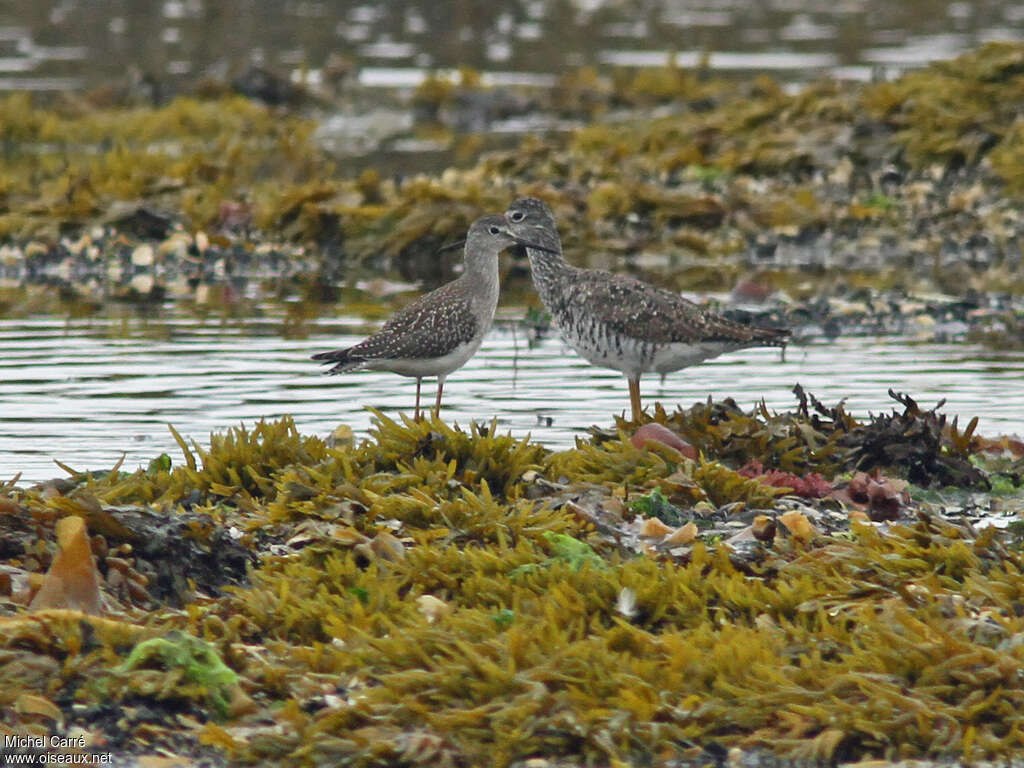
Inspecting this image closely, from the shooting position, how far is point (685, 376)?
46.5 feet

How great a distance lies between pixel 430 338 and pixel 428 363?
184mm

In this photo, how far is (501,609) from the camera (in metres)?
7.11

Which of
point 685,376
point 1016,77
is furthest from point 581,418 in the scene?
point 1016,77

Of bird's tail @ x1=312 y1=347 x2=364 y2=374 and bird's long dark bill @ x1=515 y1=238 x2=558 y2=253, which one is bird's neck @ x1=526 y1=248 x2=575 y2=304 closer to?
bird's long dark bill @ x1=515 y1=238 x2=558 y2=253

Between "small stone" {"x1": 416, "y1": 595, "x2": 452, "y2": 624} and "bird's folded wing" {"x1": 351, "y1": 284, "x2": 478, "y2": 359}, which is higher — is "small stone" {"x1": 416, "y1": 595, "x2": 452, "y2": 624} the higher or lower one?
the lower one

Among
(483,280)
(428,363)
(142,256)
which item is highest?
(142,256)

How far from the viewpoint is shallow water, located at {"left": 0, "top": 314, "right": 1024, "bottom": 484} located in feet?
38.2

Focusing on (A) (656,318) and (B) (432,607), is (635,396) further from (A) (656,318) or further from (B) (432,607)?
(B) (432,607)

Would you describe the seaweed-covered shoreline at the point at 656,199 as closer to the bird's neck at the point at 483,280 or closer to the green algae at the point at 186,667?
the bird's neck at the point at 483,280

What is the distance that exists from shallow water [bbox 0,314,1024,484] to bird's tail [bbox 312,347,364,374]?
38cm

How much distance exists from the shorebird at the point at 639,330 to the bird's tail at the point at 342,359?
143 cm

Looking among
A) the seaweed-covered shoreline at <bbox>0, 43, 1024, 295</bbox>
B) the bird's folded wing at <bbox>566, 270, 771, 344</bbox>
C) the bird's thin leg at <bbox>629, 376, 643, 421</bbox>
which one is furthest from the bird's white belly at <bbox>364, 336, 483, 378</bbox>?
the seaweed-covered shoreline at <bbox>0, 43, 1024, 295</bbox>

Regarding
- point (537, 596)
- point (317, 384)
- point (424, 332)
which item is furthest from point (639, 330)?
point (537, 596)

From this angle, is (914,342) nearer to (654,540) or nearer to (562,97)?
(654,540)
